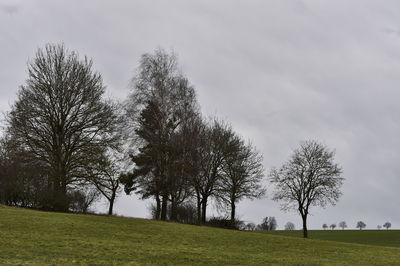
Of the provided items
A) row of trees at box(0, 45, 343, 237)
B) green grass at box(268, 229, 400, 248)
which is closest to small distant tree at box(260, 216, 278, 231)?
green grass at box(268, 229, 400, 248)

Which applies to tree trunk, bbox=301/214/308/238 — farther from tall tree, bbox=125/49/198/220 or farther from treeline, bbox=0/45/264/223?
tall tree, bbox=125/49/198/220

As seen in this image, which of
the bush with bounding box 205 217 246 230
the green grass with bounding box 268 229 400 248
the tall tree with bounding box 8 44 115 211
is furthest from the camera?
the green grass with bounding box 268 229 400 248

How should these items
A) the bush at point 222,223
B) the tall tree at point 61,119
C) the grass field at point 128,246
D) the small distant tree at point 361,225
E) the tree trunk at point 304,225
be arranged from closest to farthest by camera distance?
the grass field at point 128,246 < the tall tree at point 61,119 < the bush at point 222,223 < the tree trunk at point 304,225 < the small distant tree at point 361,225

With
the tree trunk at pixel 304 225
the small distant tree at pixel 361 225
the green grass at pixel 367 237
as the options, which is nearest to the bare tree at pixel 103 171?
Result: the tree trunk at pixel 304 225

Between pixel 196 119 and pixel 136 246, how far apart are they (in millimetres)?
22416

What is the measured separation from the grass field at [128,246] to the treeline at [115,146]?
291 inches

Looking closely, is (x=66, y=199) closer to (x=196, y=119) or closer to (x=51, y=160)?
(x=51, y=160)

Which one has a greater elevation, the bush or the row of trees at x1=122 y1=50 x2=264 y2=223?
the row of trees at x1=122 y1=50 x2=264 y2=223

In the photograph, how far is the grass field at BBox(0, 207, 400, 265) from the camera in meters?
15.1

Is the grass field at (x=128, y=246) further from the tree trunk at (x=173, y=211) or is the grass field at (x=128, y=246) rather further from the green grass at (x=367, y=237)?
the green grass at (x=367, y=237)

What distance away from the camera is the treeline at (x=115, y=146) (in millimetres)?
32781

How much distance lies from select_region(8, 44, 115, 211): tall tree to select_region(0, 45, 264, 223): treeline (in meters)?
0.08

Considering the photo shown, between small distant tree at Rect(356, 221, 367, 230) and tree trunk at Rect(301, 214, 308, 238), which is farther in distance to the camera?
small distant tree at Rect(356, 221, 367, 230)

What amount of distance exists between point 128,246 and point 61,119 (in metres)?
17.7
